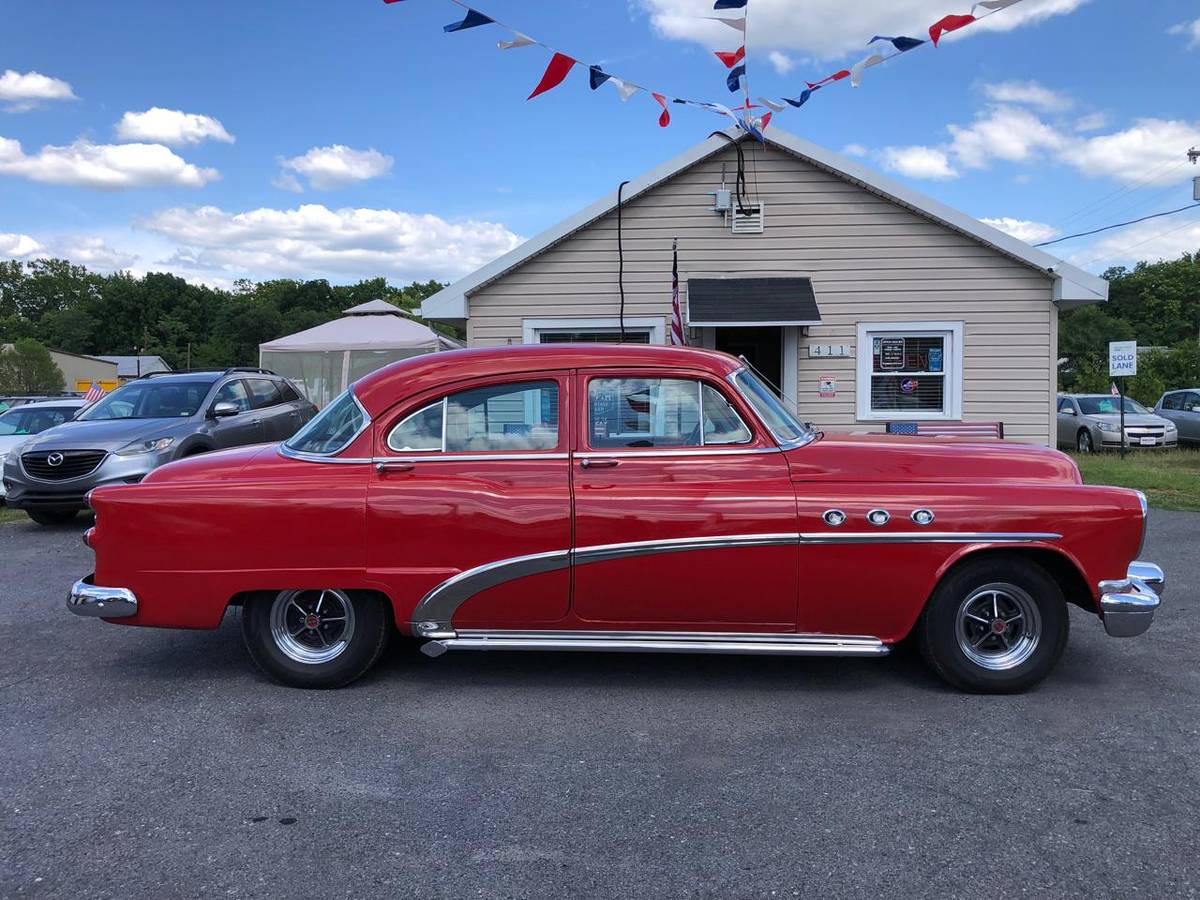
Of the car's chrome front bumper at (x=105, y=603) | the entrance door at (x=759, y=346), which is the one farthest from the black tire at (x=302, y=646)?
the entrance door at (x=759, y=346)

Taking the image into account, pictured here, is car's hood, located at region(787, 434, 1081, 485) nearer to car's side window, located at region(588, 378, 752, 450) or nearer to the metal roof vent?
car's side window, located at region(588, 378, 752, 450)

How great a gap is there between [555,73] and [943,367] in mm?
6315

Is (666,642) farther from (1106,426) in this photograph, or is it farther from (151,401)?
(1106,426)

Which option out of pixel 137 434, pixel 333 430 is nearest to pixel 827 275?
pixel 137 434

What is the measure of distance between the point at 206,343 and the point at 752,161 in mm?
95253

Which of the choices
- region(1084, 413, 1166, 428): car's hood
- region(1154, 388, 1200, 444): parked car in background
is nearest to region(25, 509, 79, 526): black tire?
region(1084, 413, 1166, 428): car's hood

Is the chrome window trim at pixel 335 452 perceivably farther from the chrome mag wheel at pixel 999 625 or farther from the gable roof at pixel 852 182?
the gable roof at pixel 852 182

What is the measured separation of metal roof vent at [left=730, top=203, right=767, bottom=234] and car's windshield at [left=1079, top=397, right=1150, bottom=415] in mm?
12062

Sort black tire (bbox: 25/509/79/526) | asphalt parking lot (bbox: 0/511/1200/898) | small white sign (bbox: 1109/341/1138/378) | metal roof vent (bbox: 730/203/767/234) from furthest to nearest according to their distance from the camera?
small white sign (bbox: 1109/341/1138/378)
metal roof vent (bbox: 730/203/767/234)
black tire (bbox: 25/509/79/526)
asphalt parking lot (bbox: 0/511/1200/898)

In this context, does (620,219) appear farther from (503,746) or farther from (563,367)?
(503,746)

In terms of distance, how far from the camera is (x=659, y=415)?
177 inches

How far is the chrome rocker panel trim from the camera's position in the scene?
4246 millimetres

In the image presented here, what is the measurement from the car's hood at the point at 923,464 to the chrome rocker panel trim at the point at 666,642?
2.54 feet

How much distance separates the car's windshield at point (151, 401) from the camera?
1066cm
